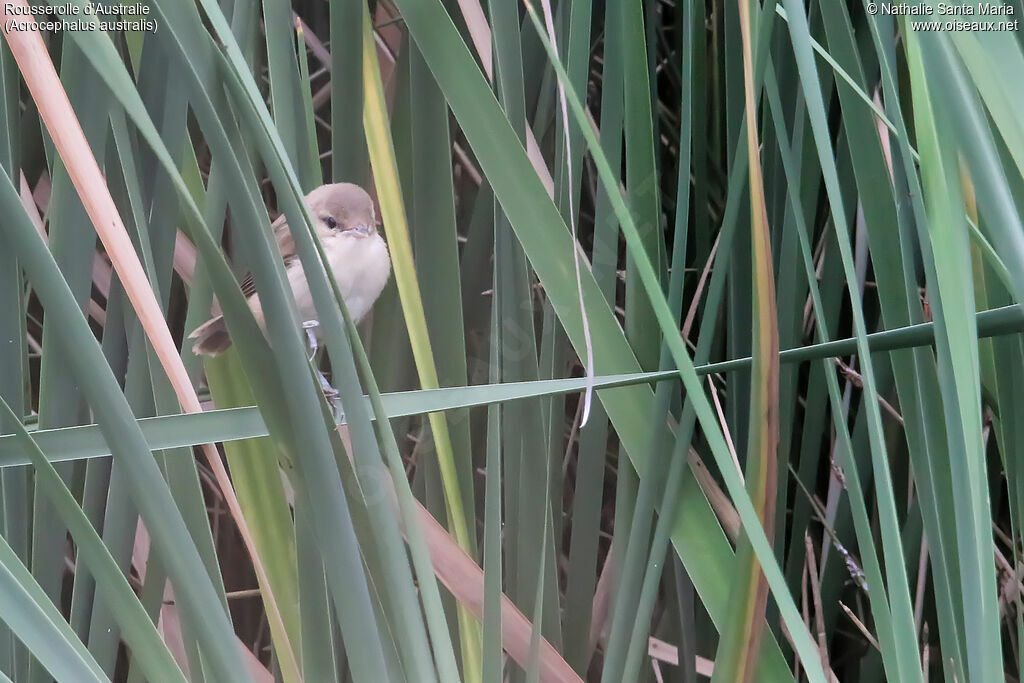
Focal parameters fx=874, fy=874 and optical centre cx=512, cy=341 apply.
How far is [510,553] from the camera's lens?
690 mm

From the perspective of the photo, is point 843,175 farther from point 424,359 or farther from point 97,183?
point 97,183

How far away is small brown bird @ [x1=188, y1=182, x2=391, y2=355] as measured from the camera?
0.66 meters

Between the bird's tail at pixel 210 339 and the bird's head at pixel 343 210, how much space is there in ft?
0.36

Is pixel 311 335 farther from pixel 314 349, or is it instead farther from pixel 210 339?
pixel 210 339

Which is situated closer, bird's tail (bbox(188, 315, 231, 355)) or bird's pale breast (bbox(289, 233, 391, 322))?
bird's tail (bbox(188, 315, 231, 355))

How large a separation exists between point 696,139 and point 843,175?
5.2 inches

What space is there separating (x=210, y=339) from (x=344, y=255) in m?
0.24

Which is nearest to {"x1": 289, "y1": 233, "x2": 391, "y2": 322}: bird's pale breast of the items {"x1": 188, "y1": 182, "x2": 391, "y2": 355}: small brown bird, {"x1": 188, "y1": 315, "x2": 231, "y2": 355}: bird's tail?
{"x1": 188, "y1": 182, "x2": 391, "y2": 355}: small brown bird

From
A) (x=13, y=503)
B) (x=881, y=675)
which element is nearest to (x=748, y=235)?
(x=881, y=675)

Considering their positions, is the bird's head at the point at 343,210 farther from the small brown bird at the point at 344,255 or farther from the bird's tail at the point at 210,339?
the bird's tail at the point at 210,339

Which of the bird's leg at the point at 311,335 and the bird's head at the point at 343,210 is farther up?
the bird's head at the point at 343,210

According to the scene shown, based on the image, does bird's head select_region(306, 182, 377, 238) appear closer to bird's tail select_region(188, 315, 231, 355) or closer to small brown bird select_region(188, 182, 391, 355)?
small brown bird select_region(188, 182, 391, 355)

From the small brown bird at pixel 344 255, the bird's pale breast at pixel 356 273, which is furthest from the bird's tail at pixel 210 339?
the bird's pale breast at pixel 356 273

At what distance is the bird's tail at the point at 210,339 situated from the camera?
1.91 ft
